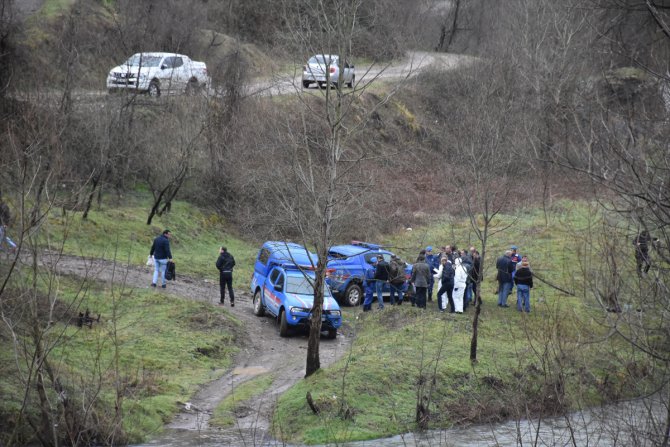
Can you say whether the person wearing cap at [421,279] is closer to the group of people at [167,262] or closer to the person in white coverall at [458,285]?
the person in white coverall at [458,285]

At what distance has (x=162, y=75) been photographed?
36.3m

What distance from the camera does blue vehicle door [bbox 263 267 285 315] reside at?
22.0 metres

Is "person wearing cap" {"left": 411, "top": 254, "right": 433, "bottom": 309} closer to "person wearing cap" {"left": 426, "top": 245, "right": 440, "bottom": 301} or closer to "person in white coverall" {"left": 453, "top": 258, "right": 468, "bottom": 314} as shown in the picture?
A: "person in white coverall" {"left": 453, "top": 258, "right": 468, "bottom": 314}

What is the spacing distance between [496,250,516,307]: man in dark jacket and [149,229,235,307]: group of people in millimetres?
7852

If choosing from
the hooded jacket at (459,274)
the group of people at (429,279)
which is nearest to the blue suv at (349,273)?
the group of people at (429,279)

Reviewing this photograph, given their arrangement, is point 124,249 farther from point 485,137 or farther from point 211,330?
point 485,137

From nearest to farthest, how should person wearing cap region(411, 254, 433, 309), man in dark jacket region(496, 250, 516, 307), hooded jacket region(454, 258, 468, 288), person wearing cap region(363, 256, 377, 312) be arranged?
hooded jacket region(454, 258, 468, 288) → person wearing cap region(411, 254, 433, 309) → man in dark jacket region(496, 250, 516, 307) → person wearing cap region(363, 256, 377, 312)

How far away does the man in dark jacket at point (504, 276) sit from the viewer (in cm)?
2338

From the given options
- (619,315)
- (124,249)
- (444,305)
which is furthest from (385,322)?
(619,315)

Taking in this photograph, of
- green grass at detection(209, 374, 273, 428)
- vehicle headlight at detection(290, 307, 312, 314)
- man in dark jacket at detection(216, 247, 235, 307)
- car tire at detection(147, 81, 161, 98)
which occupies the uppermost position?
car tire at detection(147, 81, 161, 98)

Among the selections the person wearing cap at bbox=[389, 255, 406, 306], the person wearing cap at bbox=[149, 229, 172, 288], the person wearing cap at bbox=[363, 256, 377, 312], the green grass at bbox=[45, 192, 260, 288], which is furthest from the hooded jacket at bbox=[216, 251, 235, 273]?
the person wearing cap at bbox=[389, 255, 406, 306]

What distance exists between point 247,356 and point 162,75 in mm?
19623

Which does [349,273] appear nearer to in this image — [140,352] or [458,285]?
[458,285]

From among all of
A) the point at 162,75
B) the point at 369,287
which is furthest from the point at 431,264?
the point at 162,75
